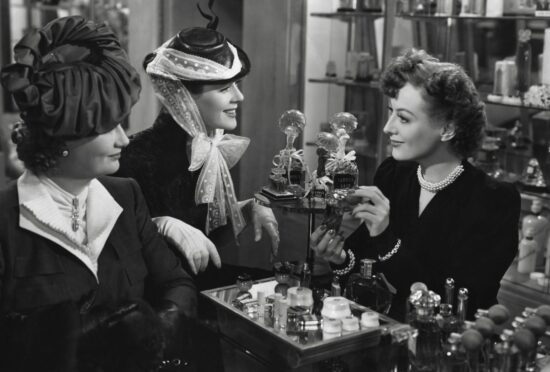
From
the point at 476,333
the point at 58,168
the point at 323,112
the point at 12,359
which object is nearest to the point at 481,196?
the point at 476,333

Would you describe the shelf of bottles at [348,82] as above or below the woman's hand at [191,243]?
above

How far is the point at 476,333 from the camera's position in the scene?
155 cm

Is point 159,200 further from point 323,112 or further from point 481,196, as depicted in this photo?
point 323,112

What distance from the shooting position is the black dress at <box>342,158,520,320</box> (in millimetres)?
2217

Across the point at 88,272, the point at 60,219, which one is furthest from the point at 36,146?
the point at 88,272

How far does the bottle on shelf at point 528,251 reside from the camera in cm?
372

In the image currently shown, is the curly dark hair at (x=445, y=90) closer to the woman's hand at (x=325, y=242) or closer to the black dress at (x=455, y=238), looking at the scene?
the black dress at (x=455, y=238)

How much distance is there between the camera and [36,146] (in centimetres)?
179

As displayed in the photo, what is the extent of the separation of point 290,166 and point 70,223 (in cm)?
62

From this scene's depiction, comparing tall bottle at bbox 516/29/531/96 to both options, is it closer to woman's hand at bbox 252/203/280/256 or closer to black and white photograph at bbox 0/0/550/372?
black and white photograph at bbox 0/0/550/372

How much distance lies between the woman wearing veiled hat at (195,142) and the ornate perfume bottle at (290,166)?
0.42m

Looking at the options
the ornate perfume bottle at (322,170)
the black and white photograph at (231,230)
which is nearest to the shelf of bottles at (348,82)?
the black and white photograph at (231,230)

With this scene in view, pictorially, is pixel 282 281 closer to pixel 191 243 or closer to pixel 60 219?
pixel 191 243

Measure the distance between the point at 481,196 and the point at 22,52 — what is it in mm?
1470
